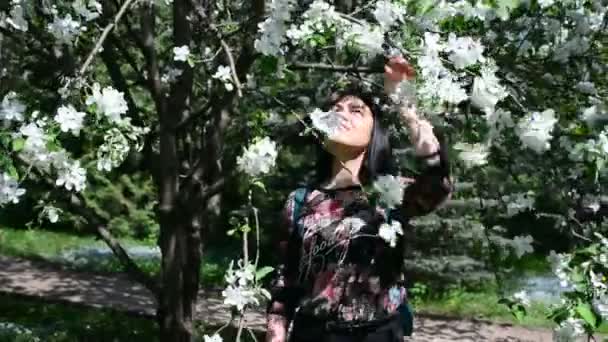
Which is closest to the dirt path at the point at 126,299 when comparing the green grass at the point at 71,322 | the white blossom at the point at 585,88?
the green grass at the point at 71,322

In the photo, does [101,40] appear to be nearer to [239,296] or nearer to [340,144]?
[340,144]

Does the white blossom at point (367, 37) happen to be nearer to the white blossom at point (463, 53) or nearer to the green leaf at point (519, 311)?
the white blossom at point (463, 53)

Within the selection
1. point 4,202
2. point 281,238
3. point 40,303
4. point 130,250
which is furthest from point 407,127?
point 130,250

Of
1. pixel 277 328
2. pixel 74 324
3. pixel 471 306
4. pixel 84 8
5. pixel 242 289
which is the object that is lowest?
pixel 74 324

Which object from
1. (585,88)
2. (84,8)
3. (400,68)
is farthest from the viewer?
(585,88)

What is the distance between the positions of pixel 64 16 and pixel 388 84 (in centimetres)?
99

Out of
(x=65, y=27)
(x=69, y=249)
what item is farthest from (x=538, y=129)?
(x=69, y=249)

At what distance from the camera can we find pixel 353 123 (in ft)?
7.89

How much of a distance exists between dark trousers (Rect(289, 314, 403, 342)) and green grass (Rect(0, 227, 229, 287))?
7.11 metres

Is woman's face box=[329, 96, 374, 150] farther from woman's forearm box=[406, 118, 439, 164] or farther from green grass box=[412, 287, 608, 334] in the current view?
green grass box=[412, 287, 608, 334]

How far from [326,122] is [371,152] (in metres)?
0.24

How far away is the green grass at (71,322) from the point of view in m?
6.12

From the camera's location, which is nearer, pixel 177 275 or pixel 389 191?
pixel 389 191

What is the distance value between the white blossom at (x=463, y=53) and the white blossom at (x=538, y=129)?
0.59 ft
